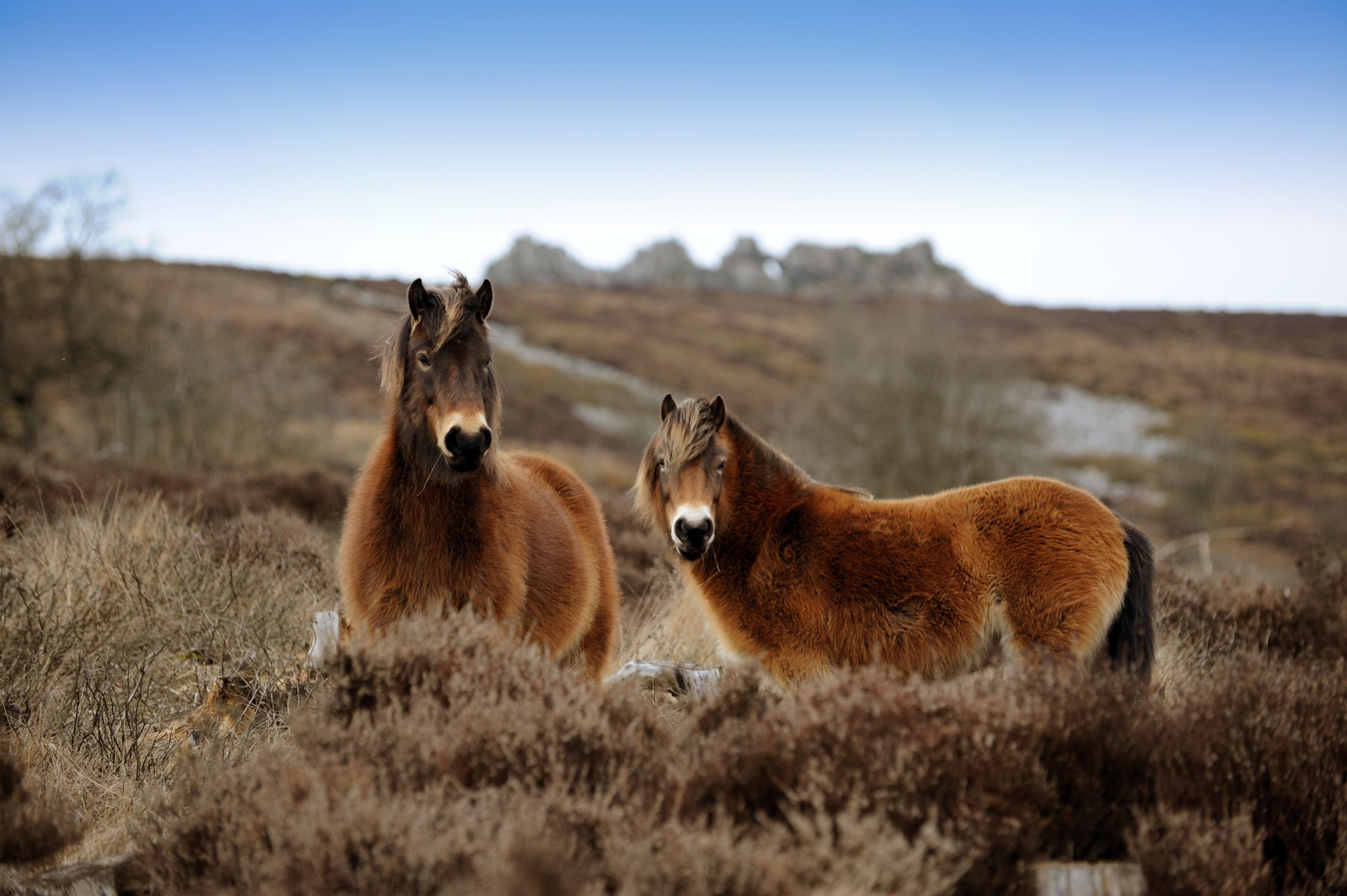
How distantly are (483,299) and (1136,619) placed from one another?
358 centimetres

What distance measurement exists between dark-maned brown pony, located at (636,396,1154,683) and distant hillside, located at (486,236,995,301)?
131 metres

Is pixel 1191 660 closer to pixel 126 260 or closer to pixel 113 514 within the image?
pixel 113 514

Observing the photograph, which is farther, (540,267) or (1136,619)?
(540,267)

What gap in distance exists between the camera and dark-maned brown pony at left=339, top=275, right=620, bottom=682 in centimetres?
387

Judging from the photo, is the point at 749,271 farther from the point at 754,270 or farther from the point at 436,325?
the point at 436,325

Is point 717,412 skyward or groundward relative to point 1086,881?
skyward

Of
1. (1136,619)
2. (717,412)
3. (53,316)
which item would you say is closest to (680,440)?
(717,412)

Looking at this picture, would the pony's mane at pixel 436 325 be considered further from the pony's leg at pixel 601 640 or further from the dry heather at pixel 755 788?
the pony's leg at pixel 601 640

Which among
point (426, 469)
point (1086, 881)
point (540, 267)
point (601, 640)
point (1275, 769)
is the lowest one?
point (601, 640)

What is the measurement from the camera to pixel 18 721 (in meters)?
4.20

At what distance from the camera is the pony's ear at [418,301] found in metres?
3.92

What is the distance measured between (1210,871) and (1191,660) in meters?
4.08

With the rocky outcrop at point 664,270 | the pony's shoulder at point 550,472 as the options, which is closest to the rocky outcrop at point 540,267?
the rocky outcrop at point 664,270

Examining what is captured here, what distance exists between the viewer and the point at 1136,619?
411 centimetres
